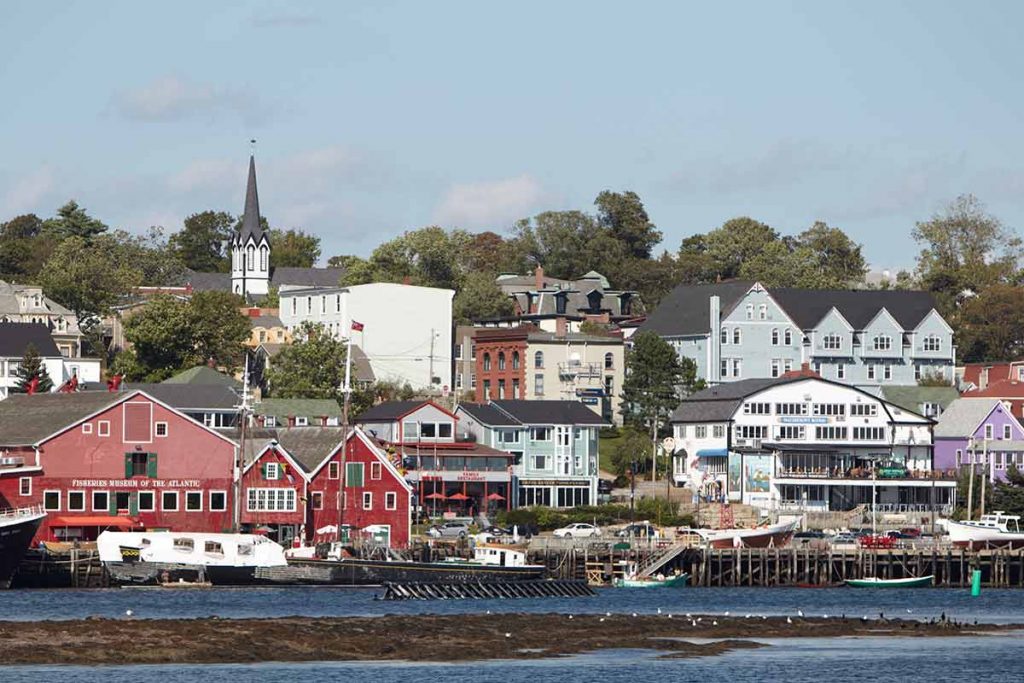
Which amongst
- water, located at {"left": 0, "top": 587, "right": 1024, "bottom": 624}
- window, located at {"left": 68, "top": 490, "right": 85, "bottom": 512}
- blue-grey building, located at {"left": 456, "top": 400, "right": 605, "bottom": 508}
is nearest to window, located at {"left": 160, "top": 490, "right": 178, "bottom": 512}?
window, located at {"left": 68, "top": 490, "right": 85, "bottom": 512}

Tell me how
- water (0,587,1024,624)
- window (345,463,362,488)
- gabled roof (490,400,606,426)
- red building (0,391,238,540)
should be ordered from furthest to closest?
1. gabled roof (490,400,606,426)
2. window (345,463,362,488)
3. red building (0,391,238,540)
4. water (0,587,1024,624)

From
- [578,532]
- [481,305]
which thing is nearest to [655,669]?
[578,532]

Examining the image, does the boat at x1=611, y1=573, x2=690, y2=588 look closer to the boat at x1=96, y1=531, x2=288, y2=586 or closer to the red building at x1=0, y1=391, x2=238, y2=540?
the boat at x1=96, y1=531, x2=288, y2=586

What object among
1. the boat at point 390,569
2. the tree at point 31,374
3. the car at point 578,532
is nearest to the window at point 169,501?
the boat at point 390,569

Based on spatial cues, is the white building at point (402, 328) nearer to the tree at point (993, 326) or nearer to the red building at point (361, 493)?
the tree at point (993, 326)

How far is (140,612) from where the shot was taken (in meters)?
87.1

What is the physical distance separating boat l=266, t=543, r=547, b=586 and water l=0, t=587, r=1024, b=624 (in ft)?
2.28

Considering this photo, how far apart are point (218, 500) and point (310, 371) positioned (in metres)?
41.5

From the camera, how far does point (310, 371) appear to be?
6102 inches

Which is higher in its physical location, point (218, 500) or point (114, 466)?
point (114, 466)

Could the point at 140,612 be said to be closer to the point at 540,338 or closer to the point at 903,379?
the point at 540,338

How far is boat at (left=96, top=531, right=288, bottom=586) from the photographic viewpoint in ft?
334

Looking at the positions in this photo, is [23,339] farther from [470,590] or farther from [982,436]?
[470,590]

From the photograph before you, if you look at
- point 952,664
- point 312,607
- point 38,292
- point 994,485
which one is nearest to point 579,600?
point 312,607
